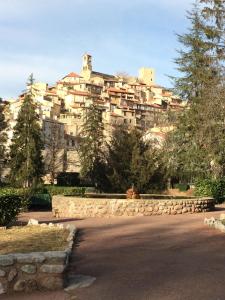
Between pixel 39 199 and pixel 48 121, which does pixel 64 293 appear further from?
pixel 48 121

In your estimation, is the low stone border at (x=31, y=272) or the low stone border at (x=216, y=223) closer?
the low stone border at (x=31, y=272)

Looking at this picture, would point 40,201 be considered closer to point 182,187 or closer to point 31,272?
point 31,272

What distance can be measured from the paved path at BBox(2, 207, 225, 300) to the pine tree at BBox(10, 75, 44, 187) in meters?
28.4

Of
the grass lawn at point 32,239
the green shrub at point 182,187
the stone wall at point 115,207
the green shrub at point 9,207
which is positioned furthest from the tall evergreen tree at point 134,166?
the grass lawn at point 32,239

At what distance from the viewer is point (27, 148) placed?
43.3 metres

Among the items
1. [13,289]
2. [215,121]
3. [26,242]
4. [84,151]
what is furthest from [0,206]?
[84,151]

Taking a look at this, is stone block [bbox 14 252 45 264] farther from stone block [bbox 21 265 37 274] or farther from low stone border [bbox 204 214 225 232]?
low stone border [bbox 204 214 225 232]

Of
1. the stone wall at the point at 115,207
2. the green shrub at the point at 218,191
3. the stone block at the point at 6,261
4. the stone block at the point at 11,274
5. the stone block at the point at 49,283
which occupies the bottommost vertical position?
the stone block at the point at 49,283

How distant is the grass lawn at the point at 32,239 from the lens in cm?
1033

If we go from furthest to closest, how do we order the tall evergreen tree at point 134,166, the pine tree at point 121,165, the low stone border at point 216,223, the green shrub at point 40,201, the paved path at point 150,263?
the pine tree at point 121,165 < the tall evergreen tree at point 134,166 < the green shrub at point 40,201 < the low stone border at point 216,223 < the paved path at point 150,263

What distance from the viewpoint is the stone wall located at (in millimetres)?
19625

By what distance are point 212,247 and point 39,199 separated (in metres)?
16.9

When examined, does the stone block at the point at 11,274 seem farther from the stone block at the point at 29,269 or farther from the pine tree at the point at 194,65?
the pine tree at the point at 194,65

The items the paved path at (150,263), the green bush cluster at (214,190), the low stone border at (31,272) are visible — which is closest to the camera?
the paved path at (150,263)
